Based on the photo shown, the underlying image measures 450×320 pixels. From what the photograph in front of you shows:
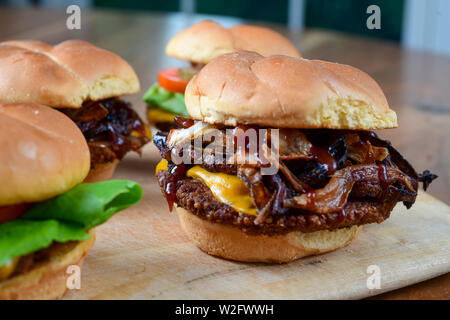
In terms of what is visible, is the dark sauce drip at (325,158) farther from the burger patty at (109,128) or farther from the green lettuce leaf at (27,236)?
the burger patty at (109,128)

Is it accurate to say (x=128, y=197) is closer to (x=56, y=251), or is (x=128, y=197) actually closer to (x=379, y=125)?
(x=56, y=251)

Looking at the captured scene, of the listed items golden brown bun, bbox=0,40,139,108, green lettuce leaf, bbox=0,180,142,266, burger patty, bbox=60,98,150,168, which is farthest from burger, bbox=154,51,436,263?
golden brown bun, bbox=0,40,139,108

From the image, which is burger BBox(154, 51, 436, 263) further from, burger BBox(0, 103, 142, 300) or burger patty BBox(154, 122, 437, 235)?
burger BBox(0, 103, 142, 300)

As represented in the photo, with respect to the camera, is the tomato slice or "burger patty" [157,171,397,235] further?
the tomato slice

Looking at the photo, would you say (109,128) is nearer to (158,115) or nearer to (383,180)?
(158,115)

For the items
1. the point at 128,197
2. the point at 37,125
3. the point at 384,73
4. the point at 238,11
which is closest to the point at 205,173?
the point at 128,197

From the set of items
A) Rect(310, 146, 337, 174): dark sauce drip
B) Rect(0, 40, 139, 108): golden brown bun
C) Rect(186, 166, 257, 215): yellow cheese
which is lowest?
Rect(186, 166, 257, 215): yellow cheese
